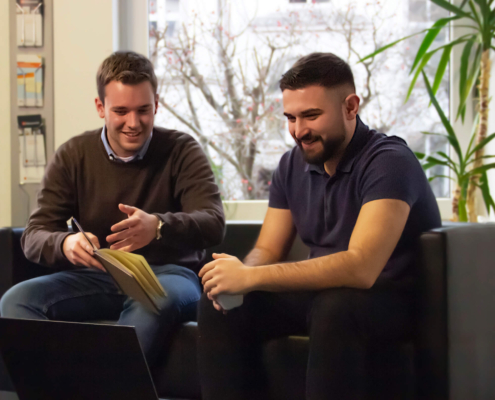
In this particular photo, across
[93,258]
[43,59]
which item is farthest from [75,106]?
[93,258]

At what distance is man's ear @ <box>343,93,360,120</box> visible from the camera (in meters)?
1.39

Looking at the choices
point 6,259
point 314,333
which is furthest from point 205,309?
point 6,259

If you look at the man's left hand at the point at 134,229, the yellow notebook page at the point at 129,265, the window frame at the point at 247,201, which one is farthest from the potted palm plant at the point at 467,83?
the yellow notebook page at the point at 129,265

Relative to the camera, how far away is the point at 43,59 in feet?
8.21

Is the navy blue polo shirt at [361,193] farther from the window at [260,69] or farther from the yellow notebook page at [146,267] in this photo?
the window at [260,69]

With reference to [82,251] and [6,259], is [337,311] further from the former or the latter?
[6,259]

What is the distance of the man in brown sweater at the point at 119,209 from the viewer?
4.77 ft

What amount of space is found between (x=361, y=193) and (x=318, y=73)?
34cm

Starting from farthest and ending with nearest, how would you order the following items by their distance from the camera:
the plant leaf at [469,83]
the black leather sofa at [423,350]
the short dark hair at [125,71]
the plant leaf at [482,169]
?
the plant leaf at [469,83], the plant leaf at [482,169], the short dark hair at [125,71], the black leather sofa at [423,350]

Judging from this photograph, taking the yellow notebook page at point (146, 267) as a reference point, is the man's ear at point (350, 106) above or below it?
above

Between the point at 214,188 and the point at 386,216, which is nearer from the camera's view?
the point at 386,216

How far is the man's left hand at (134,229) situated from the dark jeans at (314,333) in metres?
0.27

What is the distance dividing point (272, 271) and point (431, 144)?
5.63 ft

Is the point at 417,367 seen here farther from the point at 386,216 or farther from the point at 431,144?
the point at 431,144
